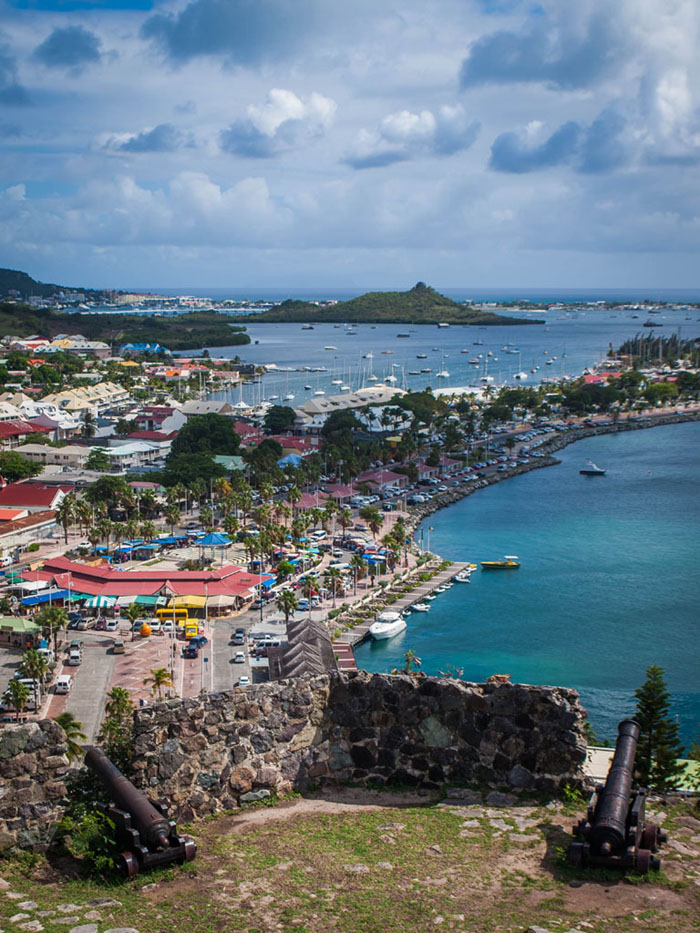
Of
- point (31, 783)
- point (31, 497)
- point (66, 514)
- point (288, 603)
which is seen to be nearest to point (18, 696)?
point (288, 603)

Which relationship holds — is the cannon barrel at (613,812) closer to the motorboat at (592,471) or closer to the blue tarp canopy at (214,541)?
the blue tarp canopy at (214,541)

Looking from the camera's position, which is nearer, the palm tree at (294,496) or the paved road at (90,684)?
the paved road at (90,684)

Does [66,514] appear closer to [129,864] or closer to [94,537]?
[94,537]

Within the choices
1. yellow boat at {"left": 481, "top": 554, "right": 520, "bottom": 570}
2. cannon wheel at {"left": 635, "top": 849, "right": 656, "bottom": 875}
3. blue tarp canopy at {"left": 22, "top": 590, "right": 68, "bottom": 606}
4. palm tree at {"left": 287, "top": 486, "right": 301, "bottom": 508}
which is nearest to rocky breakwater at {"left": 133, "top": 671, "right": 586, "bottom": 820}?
cannon wheel at {"left": 635, "top": 849, "right": 656, "bottom": 875}

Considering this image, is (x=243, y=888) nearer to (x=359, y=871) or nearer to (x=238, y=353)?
(x=359, y=871)

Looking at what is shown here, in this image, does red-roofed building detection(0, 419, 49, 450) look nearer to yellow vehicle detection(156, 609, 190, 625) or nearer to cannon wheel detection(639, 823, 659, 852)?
yellow vehicle detection(156, 609, 190, 625)

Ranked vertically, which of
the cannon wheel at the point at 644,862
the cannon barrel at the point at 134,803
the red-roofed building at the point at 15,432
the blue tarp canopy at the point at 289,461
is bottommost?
the blue tarp canopy at the point at 289,461

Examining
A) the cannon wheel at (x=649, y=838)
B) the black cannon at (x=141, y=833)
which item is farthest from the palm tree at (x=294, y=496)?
the cannon wheel at (x=649, y=838)
